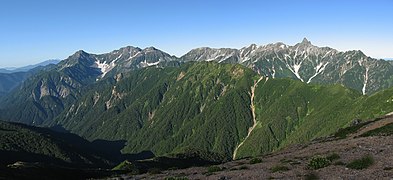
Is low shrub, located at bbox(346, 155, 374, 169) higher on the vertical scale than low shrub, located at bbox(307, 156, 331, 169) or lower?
higher

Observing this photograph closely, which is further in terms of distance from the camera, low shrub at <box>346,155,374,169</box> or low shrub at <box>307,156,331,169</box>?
low shrub at <box>307,156,331,169</box>

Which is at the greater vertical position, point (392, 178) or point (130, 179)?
point (392, 178)

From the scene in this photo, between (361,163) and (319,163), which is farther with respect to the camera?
(319,163)

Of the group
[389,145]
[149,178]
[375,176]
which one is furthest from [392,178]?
[149,178]

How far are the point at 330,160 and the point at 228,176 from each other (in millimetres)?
11054

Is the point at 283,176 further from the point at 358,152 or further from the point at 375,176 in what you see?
the point at 358,152

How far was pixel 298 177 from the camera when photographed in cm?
3169

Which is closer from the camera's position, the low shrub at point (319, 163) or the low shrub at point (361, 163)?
the low shrub at point (361, 163)

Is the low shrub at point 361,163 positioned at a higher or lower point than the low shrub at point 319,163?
higher

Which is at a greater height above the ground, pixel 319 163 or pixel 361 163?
pixel 361 163

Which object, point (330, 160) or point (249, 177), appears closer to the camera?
point (249, 177)

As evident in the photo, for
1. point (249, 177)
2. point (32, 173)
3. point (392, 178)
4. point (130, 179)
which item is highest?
point (392, 178)

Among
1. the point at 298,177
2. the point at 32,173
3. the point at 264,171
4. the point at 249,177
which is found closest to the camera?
the point at 298,177

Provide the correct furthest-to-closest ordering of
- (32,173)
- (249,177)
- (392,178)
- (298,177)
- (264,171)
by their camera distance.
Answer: (32,173)
(264,171)
(249,177)
(298,177)
(392,178)
